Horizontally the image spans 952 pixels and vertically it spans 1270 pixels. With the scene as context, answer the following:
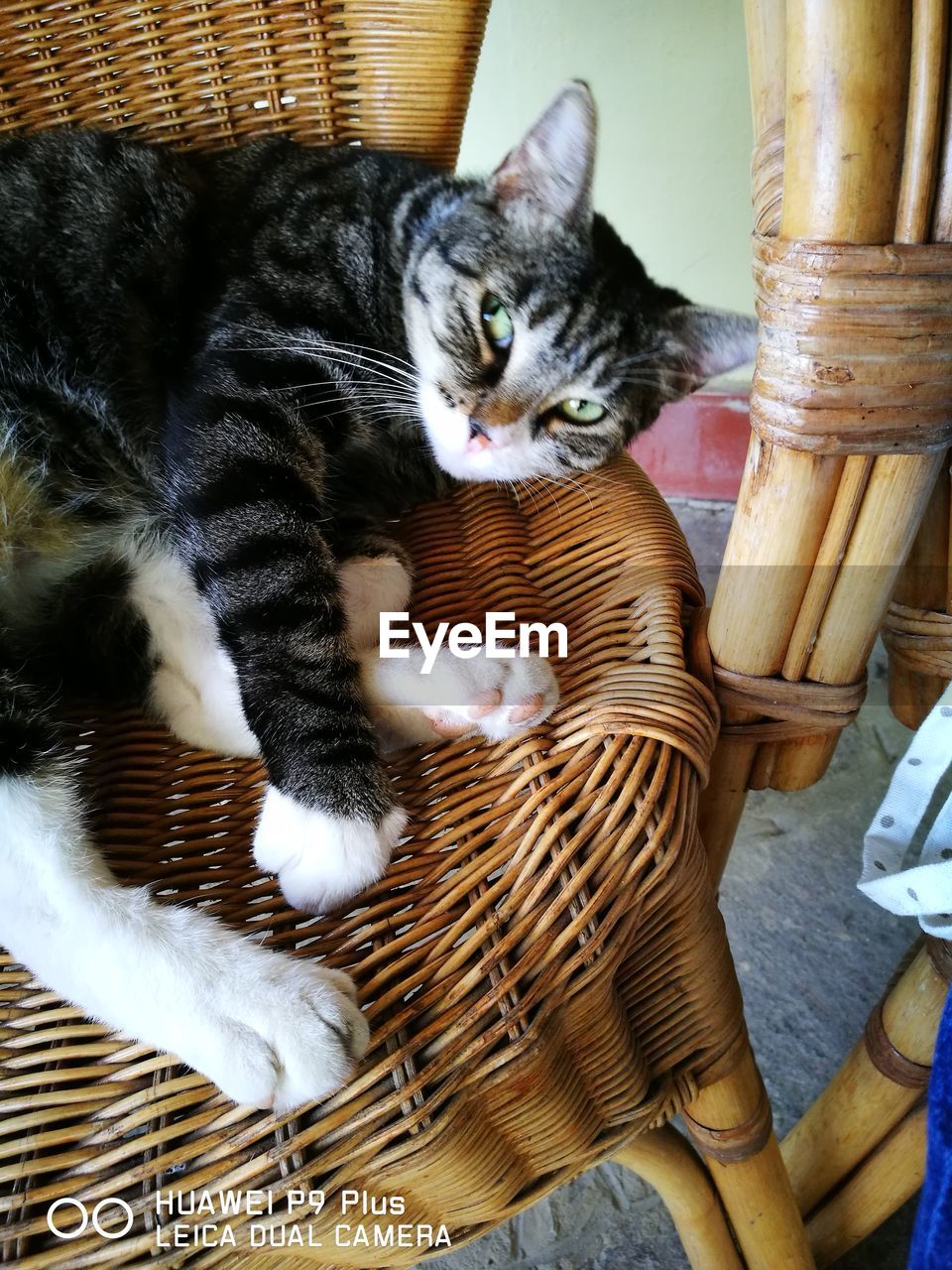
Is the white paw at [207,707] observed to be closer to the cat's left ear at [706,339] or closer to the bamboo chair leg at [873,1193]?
the cat's left ear at [706,339]

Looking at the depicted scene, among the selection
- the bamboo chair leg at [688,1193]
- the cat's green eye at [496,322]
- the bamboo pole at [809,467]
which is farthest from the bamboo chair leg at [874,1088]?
the cat's green eye at [496,322]

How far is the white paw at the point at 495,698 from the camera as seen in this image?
0.60 metres

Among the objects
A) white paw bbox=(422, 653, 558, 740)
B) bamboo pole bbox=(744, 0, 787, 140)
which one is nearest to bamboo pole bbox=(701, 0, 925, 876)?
bamboo pole bbox=(744, 0, 787, 140)

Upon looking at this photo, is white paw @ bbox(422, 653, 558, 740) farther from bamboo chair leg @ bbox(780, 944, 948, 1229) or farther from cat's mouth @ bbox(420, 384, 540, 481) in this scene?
bamboo chair leg @ bbox(780, 944, 948, 1229)

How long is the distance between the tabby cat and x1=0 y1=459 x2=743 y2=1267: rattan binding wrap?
0.04 m

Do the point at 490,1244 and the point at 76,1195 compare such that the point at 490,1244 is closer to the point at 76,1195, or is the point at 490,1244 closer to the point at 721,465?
the point at 76,1195

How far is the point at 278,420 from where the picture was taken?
2.34 ft

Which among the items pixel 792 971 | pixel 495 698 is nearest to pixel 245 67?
pixel 495 698

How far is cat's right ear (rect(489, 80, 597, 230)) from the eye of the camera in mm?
714

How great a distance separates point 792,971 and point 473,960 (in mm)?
842

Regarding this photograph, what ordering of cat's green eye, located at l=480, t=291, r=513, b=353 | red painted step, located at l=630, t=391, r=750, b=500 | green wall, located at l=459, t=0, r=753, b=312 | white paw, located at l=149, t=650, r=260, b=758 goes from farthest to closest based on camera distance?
red painted step, located at l=630, t=391, r=750, b=500, green wall, located at l=459, t=0, r=753, b=312, cat's green eye, located at l=480, t=291, r=513, b=353, white paw, located at l=149, t=650, r=260, b=758

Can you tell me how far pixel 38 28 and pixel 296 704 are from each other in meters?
0.73

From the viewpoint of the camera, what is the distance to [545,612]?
0.72 m

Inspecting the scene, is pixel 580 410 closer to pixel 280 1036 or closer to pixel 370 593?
pixel 370 593
